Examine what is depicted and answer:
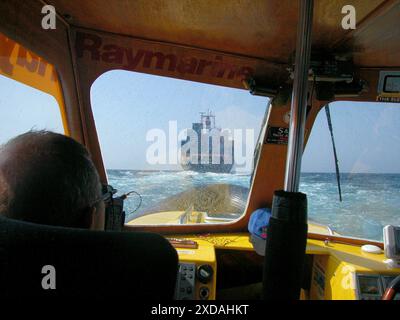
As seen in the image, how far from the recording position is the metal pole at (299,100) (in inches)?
26.1

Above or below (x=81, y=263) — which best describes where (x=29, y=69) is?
above

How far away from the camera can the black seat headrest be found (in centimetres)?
51

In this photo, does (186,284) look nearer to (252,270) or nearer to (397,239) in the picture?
(252,270)

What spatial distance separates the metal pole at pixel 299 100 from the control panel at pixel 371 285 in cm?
174

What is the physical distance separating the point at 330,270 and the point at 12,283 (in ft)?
7.59

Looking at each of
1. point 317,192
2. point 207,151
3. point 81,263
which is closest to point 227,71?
point 207,151

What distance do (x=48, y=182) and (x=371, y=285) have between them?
216 cm

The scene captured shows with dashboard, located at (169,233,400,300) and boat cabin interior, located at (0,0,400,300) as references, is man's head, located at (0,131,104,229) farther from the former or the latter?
dashboard, located at (169,233,400,300)

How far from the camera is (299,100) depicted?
0.67 meters

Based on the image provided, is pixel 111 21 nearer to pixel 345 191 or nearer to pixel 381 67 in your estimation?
pixel 381 67

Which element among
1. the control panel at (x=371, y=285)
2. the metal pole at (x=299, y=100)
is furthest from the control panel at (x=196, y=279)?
the metal pole at (x=299, y=100)

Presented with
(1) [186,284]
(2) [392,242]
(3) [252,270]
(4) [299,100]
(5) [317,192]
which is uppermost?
(4) [299,100]

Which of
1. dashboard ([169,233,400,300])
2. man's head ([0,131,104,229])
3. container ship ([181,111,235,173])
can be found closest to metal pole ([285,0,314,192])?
man's head ([0,131,104,229])
